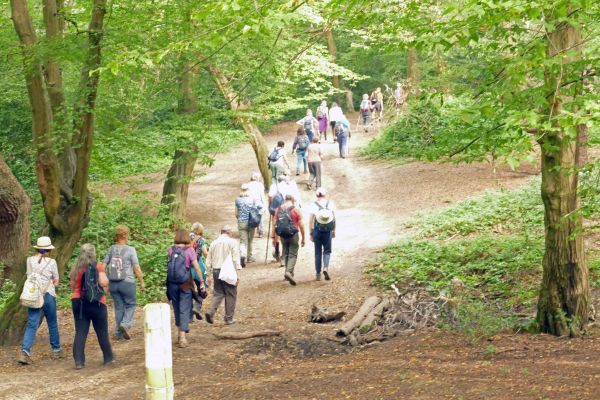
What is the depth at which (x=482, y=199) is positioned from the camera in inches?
771

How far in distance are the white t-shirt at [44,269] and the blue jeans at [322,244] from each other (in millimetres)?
5414

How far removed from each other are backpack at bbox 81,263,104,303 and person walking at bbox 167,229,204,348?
44.6 inches

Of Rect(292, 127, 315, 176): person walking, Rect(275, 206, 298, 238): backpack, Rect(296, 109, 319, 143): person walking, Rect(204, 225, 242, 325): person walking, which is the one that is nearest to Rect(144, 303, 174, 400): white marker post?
Rect(204, 225, 242, 325): person walking

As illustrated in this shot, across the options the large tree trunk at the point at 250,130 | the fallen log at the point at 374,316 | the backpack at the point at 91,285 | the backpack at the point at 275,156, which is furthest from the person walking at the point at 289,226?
the backpack at the point at 275,156

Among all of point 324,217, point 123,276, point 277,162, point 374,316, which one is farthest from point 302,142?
point 123,276

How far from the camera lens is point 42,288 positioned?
10.3m

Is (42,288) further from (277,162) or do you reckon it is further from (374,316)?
(277,162)

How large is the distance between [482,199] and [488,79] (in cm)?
1184

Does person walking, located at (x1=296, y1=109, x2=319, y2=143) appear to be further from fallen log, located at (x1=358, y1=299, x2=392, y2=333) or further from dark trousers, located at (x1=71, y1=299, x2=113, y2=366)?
dark trousers, located at (x1=71, y1=299, x2=113, y2=366)

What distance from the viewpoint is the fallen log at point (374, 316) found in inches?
461

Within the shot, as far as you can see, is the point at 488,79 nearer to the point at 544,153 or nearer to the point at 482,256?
the point at 544,153

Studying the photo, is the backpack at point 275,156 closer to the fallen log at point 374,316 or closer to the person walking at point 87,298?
the fallen log at point 374,316

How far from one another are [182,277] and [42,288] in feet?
5.64

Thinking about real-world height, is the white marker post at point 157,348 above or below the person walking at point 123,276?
above
